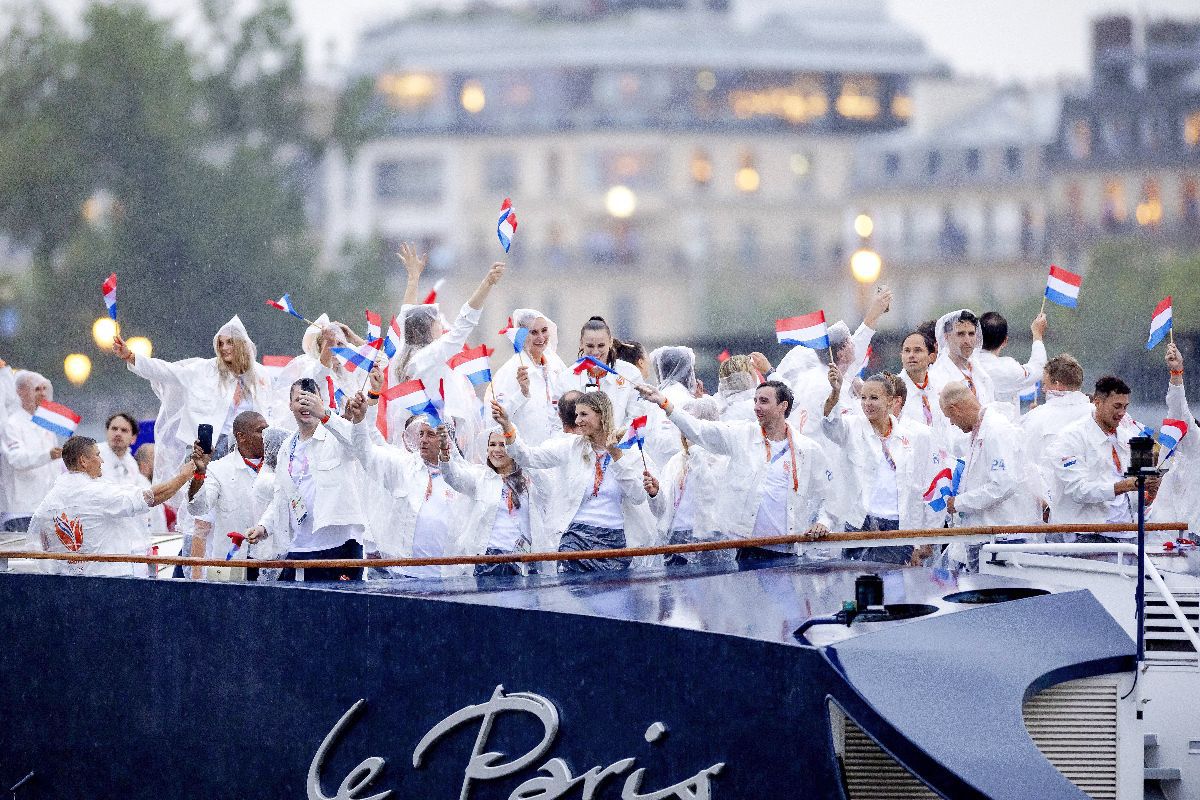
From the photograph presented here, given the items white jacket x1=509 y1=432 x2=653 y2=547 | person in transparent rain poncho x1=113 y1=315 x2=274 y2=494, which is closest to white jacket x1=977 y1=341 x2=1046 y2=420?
white jacket x1=509 y1=432 x2=653 y2=547

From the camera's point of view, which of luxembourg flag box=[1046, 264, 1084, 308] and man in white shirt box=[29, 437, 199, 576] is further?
luxembourg flag box=[1046, 264, 1084, 308]

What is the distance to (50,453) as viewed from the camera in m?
11.7

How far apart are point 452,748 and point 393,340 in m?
3.35

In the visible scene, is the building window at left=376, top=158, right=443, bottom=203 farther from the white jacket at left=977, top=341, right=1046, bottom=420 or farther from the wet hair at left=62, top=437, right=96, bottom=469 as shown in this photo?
the wet hair at left=62, top=437, right=96, bottom=469

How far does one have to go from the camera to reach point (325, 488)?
8656 millimetres

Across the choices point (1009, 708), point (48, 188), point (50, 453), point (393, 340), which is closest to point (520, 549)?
point (393, 340)

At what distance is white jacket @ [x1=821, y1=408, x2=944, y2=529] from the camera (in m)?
8.86

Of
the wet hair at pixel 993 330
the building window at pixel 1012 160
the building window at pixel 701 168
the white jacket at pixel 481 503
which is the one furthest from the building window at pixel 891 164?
the white jacket at pixel 481 503

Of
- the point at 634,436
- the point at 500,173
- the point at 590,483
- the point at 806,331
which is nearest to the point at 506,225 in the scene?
the point at 806,331

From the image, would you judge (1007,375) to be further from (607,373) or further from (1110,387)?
(607,373)

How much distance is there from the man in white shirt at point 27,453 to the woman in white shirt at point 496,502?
419 cm

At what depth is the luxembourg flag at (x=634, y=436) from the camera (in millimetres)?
8469

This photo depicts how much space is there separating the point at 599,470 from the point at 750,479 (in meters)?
0.68

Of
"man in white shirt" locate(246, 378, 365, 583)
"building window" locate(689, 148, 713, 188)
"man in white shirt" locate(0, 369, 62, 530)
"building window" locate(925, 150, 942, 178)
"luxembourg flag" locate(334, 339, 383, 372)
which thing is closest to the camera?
"man in white shirt" locate(246, 378, 365, 583)
